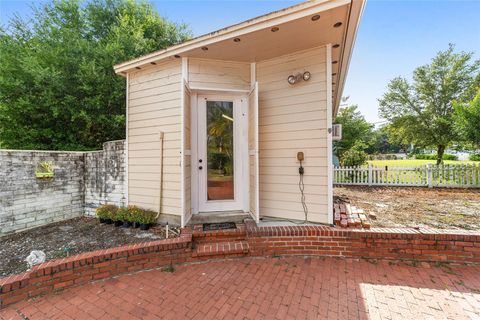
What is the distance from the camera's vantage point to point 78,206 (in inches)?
188

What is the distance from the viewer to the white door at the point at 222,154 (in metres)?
3.96

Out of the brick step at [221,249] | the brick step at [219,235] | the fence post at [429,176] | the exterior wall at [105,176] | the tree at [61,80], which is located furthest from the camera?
the fence post at [429,176]

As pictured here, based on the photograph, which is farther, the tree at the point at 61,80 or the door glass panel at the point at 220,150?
the tree at the point at 61,80

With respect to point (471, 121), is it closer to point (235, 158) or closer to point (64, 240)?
point (235, 158)

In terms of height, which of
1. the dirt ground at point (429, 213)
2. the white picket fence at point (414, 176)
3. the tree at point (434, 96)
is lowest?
the dirt ground at point (429, 213)

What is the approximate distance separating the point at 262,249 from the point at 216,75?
3232 millimetres

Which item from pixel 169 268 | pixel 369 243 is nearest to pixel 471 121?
pixel 369 243

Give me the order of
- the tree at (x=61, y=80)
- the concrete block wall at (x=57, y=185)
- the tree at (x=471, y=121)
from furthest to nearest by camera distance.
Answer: the tree at (x=471, y=121), the tree at (x=61, y=80), the concrete block wall at (x=57, y=185)

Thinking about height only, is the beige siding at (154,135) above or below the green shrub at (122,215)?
above

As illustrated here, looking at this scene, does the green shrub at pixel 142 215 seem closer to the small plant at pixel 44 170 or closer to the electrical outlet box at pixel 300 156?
the small plant at pixel 44 170

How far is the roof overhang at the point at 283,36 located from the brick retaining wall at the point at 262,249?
3053mm

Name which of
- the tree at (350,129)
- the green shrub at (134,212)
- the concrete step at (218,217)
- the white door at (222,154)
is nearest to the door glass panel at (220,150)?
the white door at (222,154)

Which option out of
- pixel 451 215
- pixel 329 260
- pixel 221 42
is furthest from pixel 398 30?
pixel 329 260

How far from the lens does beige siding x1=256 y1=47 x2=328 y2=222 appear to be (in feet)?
11.3
